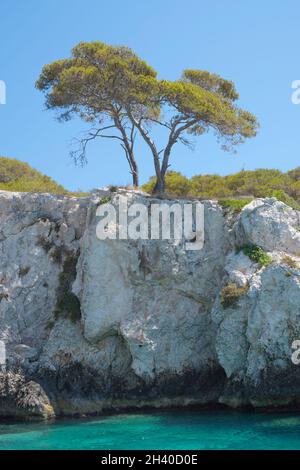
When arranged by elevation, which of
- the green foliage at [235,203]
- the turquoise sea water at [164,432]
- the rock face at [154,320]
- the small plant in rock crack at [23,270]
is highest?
the green foliage at [235,203]

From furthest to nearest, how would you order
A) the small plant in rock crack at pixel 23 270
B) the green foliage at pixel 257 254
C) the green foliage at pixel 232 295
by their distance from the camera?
the small plant in rock crack at pixel 23 270, the green foliage at pixel 257 254, the green foliage at pixel 232 295

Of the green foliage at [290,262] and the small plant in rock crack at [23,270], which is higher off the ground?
the green foliage at [290,262]

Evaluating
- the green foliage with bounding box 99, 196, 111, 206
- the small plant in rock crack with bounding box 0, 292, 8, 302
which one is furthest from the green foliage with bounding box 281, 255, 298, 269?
the small plant in rock crack with bounding box 0, 292, 8, 302

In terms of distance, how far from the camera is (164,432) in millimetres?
17234

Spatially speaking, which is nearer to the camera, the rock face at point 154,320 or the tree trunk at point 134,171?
the rock face at point 154,320

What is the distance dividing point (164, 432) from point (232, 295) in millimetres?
5300

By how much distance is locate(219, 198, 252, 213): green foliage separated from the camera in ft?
76.3

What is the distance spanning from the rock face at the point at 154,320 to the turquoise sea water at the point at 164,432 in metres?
1.29

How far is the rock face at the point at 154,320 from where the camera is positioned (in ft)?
64.3

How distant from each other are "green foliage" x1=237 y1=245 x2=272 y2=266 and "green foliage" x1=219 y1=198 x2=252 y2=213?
2.31 m

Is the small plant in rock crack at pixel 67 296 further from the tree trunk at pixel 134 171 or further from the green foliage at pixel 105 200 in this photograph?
the tree trunk at pixel 134 171

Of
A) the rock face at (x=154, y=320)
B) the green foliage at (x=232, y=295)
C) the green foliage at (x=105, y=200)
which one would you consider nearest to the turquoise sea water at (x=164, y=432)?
the rock face at (x=154, y=320)

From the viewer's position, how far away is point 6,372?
21562mm

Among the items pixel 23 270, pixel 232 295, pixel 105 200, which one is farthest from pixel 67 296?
pixel 232 295
